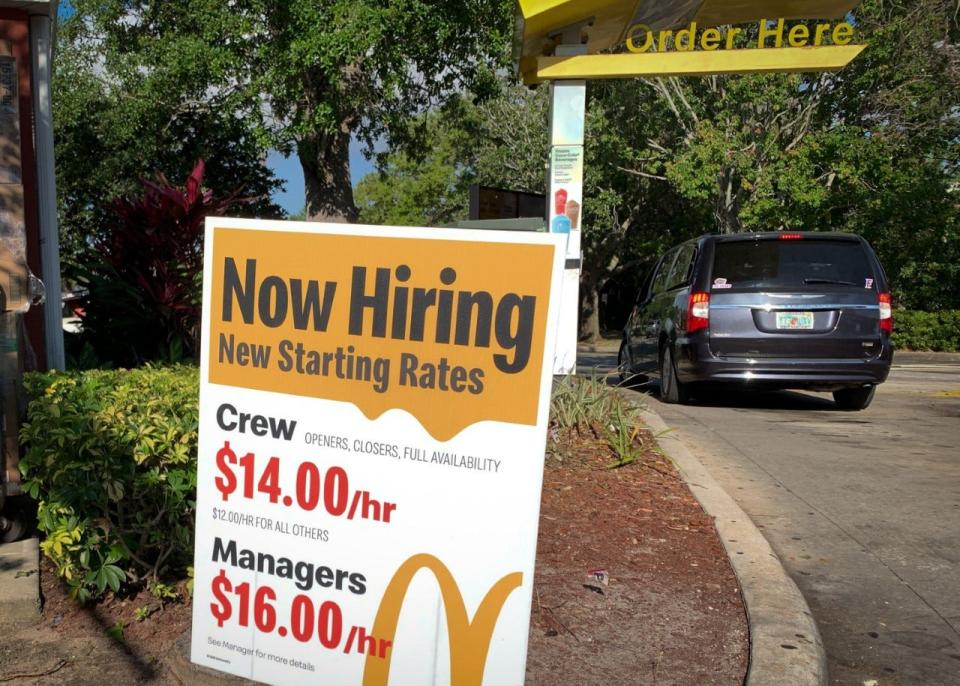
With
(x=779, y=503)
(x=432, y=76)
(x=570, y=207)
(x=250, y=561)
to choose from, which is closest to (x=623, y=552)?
(x=779, y=503)

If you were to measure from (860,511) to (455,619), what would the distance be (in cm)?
393

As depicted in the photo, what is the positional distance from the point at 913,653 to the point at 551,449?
280 centimetres

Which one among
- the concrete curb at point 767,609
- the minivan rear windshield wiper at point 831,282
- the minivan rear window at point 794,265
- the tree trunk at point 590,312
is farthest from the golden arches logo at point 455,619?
the tree trunk at point 590,312

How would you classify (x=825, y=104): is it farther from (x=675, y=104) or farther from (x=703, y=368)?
(x=703, y=368)

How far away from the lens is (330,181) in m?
21.8

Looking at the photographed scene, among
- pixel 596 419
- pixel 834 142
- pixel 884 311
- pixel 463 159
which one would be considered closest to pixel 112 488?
pixel 596 419

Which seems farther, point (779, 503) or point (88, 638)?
point (779, 503)

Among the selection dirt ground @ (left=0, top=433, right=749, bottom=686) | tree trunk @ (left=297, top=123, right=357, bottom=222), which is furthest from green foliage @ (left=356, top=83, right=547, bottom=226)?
dirt ground @ (left=0, top=433, right=749, bottom=686)

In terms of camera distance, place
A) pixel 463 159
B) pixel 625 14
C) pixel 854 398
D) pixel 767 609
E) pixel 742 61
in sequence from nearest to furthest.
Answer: pixel 767 609, pixel 625 14, pixel 854 398, pixel 742 61, pixel 463 159

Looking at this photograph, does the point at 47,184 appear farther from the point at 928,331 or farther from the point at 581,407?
the point at 928,331

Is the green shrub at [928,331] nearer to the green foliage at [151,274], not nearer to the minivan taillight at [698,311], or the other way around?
the minivan taillight at [698,311]

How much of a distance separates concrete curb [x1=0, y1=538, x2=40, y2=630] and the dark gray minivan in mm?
6932

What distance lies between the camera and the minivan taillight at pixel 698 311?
9922 mm

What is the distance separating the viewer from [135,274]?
7.73 metres
